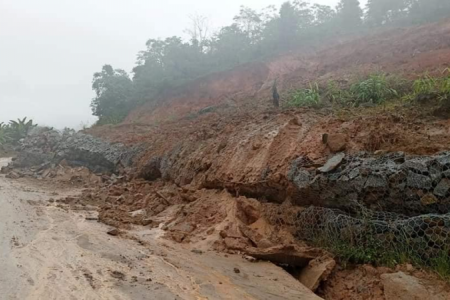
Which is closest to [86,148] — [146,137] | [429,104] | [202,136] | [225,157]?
[146,137]

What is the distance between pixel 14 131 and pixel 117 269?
22699mm

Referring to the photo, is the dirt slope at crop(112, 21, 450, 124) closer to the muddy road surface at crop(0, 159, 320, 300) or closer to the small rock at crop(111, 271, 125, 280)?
the muddy road surface at crop(0, 159, 320, 300)

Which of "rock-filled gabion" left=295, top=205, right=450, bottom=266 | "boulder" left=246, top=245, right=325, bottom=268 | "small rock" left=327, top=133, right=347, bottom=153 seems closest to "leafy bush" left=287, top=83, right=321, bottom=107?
"small rock" left=327, top=133, right=347, bottom=153

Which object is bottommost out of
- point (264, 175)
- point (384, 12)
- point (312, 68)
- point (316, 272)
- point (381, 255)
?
point (316, 272)

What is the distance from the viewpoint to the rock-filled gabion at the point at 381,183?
5.23m

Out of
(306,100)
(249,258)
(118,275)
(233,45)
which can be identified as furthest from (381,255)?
(233,45)

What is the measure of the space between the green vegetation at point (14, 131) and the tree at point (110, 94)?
3.92m

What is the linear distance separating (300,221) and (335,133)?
175 centimetres

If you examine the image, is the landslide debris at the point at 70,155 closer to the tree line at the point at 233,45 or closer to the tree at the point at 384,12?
the tree line at the point at 233,45

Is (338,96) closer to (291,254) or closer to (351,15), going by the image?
(291,254)

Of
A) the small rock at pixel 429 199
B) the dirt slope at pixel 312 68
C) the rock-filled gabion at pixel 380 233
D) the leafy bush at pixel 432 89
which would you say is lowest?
the rock-filled gabion at pixel 380 233

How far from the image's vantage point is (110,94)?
2523 centimetres

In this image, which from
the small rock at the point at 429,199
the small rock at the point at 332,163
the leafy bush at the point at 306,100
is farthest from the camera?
the leafy bush at the point at 306,100

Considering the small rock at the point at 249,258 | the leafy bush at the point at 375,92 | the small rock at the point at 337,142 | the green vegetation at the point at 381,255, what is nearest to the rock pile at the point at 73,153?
the leafy bush at the point at 375,92
